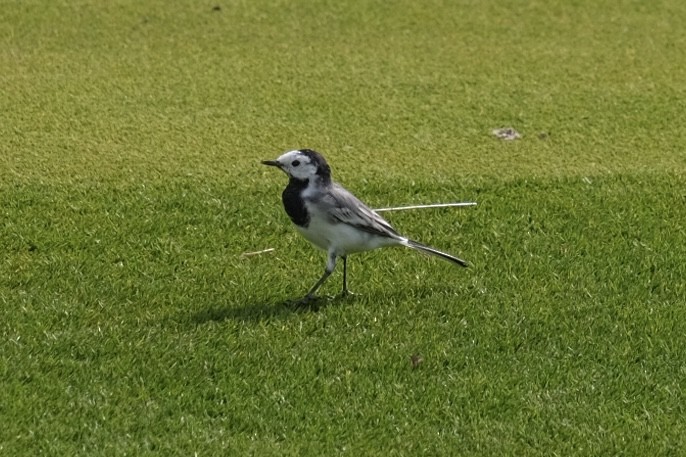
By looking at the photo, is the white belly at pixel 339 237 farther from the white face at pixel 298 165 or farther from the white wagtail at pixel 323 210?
the white face at pixel 298 165

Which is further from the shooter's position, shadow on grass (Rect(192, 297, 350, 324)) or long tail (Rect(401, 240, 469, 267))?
long tail (Rect(401, 240, 469, 267))

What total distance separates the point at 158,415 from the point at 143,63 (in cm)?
400

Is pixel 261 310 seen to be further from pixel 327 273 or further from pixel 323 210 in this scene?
pixel 323 210

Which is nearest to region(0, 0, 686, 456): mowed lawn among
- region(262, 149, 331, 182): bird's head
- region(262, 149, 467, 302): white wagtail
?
region(262, 149, 467, 302): white wagtail

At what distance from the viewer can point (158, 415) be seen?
3963mm

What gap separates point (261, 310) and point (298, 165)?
57cm

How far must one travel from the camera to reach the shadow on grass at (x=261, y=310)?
4645 mm

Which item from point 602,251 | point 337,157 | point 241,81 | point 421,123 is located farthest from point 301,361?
point 241,81

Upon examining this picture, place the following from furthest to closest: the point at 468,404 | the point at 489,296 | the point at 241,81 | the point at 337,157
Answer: the point at 241,81 < the point at 337,157 < the point at 489,296 < the point at 468,404

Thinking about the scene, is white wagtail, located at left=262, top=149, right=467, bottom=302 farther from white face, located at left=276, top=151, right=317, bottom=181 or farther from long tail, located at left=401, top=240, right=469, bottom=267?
long tail, located at left=401, top=240, right=469, bottom=267

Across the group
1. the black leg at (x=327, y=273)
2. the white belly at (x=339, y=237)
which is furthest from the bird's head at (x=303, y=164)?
the black leg at (x=327, y=273)

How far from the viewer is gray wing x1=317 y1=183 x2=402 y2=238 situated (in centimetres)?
467

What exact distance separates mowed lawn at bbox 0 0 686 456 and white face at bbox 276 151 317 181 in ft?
1.67

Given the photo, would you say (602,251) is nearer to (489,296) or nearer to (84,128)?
(489,296)
